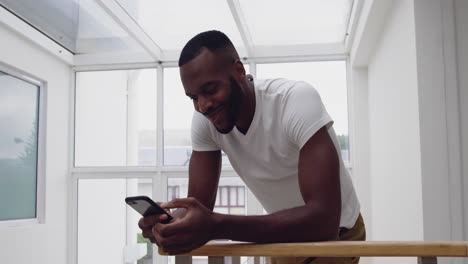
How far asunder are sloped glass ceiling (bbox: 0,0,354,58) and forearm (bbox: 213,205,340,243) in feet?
9.04

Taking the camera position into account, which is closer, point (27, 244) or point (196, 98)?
point (196, 98)

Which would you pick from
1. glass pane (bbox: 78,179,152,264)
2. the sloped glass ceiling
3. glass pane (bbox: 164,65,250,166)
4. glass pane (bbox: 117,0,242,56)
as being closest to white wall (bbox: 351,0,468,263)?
the sloped glass ceiling

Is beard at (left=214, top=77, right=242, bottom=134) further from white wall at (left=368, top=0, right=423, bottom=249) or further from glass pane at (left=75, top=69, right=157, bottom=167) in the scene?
glass pane at (left=75, top=69, right=157, bottom=167)

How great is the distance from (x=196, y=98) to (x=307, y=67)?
4071 millimetres

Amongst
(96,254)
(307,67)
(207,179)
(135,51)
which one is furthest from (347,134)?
(207,179)

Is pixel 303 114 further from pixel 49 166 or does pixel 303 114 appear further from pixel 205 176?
pixel 49 166

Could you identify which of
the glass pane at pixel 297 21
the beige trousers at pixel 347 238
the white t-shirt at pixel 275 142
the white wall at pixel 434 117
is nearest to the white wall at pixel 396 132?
the white wall at pixel 434 117

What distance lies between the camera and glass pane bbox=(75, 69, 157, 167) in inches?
207

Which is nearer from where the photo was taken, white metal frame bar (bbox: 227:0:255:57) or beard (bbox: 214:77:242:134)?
beard (bbox: 214:77:242:134)

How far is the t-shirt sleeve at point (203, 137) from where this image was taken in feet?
4.48

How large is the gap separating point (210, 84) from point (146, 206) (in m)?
0.32

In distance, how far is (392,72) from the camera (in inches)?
125

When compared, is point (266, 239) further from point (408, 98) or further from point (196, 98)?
point (408, 98)

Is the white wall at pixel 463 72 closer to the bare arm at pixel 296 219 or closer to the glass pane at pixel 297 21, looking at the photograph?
the bare arm at pixel 296 219
